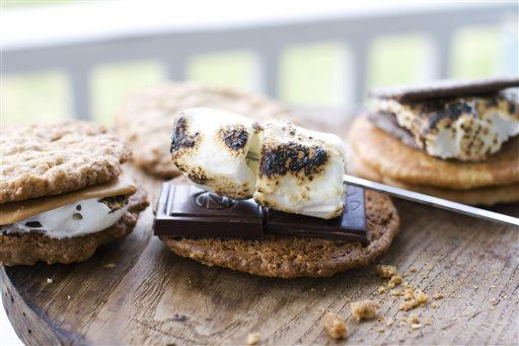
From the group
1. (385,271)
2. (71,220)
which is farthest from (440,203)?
(71,220)

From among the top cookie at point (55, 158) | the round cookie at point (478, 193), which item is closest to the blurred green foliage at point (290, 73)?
the top cookie at point (55, 158)

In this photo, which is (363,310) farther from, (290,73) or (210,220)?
(290,73)

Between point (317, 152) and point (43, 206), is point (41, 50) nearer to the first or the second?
point (43, 206)

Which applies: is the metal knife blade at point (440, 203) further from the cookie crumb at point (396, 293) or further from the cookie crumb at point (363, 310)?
the cookie crumb at point (363, 310)

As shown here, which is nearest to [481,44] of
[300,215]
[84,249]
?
[300,215]

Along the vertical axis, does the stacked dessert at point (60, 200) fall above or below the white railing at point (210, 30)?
below
